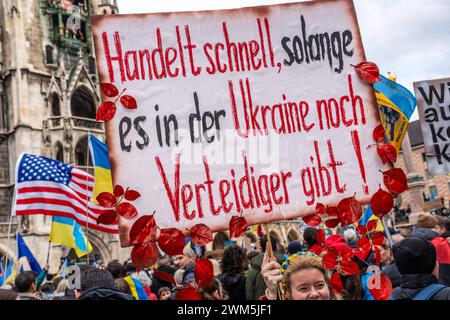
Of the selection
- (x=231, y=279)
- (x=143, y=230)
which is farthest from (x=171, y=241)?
(x=231, y=279)

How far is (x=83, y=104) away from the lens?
31.3 metres

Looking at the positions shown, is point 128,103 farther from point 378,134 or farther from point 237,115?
point 378,134

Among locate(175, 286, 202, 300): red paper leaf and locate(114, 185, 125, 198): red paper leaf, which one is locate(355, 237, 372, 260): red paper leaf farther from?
locate(114, 185, 125, 198): red paper leaf

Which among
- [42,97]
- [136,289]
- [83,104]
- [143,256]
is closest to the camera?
[143,256]

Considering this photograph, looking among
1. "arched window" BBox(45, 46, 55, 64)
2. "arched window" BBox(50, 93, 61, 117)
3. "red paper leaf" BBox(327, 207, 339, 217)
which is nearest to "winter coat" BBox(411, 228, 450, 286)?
"red paper leaf" BBox(327, 207, 339, 217)

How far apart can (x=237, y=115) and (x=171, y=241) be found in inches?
38.8

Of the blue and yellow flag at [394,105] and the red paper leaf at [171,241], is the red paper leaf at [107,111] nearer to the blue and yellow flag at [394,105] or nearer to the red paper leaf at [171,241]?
the red paper leaf at [171,241]

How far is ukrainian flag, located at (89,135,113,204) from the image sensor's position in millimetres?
9164

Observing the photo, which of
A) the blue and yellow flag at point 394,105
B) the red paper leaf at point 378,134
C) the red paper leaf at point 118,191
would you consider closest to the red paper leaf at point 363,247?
the red paper leaf at point 378,134

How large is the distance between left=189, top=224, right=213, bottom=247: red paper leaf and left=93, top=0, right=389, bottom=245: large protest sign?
6cm

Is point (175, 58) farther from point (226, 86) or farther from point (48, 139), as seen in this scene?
point (48, 139)

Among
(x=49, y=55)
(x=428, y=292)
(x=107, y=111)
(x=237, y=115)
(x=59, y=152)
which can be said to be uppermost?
(x=49, y=55)

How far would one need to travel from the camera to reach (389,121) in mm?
5988

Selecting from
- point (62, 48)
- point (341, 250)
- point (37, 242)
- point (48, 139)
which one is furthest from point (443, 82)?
point (62, 48)
